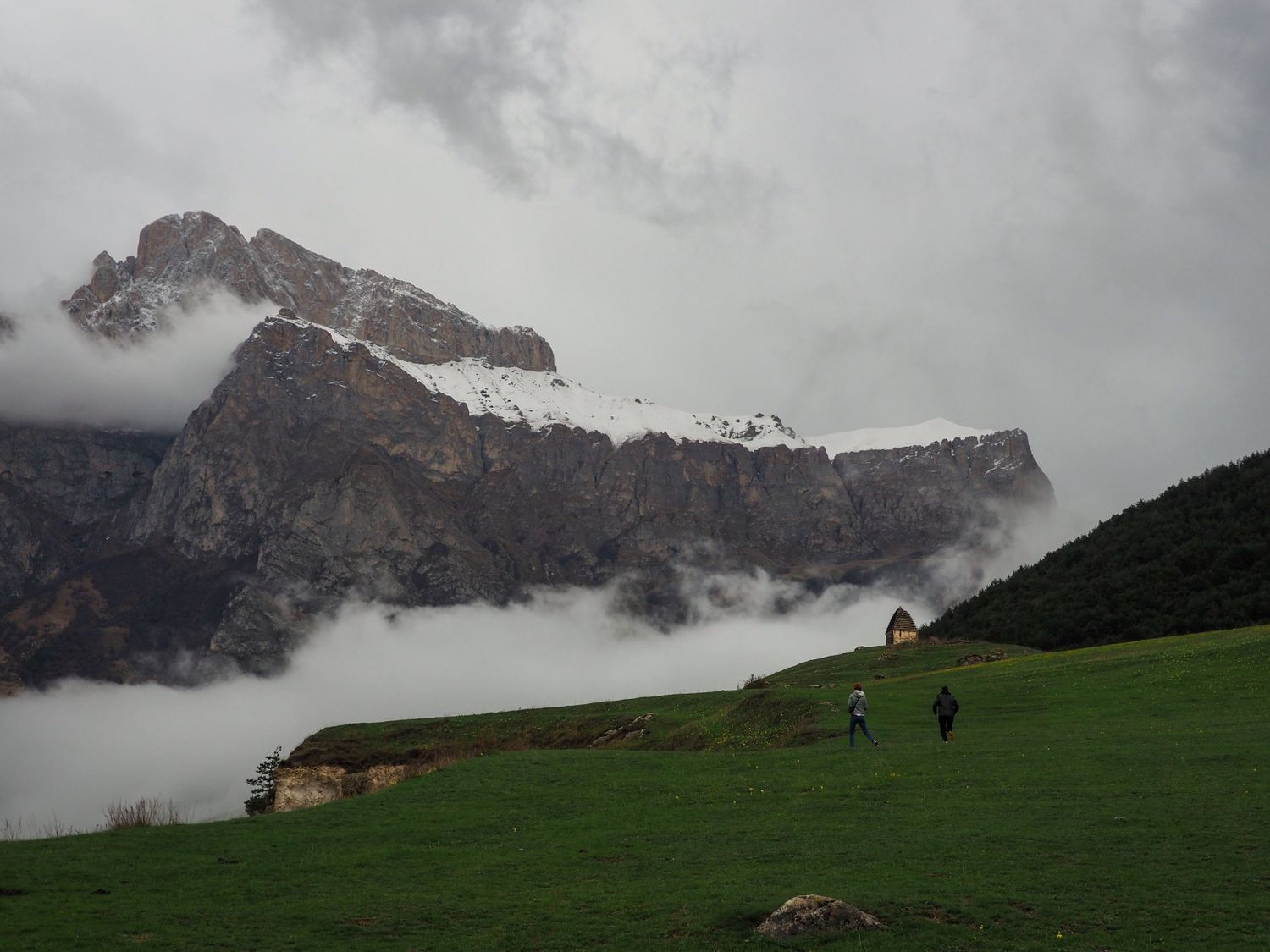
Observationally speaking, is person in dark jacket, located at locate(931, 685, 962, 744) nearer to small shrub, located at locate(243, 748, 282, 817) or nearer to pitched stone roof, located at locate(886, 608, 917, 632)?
small shrub, located at locate(243, 748, 282, 817)

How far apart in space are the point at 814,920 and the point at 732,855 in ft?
22.6

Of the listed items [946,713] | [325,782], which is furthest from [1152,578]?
[325,782]

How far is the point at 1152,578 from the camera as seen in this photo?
321 feet

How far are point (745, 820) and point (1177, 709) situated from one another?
22.8 m

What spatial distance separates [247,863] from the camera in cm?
2777

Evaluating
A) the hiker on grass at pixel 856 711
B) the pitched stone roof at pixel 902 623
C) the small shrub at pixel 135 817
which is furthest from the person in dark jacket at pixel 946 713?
the pitched stone roof at pixel 902 623

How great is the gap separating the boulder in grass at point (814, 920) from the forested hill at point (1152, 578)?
76.1 meters

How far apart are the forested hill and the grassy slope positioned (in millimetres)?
51897

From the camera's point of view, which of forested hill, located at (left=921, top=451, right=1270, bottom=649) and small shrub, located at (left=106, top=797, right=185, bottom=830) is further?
forested hill, located at (left=921, top=451, right=1270, bottom=649)

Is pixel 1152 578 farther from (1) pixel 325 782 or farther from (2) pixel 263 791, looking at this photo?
(2) pixel 263 791

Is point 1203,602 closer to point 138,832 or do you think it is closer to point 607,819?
point 607,819

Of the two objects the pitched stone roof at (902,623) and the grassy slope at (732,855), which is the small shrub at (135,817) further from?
the pitched stone roof at (902,623)

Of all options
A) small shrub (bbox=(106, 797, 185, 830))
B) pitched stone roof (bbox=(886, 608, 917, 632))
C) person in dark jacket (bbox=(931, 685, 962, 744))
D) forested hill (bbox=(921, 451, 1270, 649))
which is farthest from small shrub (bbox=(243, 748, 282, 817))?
forested hill (bbox=(921, 451, 1270, 649))

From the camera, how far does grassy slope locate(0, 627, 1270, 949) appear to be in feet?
68.5
